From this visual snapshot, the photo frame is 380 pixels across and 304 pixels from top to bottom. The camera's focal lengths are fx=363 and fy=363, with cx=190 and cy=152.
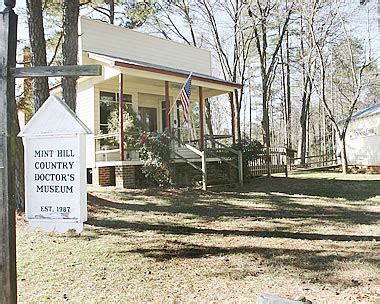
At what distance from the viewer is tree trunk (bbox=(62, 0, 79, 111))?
8.33 m

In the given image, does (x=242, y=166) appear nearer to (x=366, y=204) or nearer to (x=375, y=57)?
(x=366, y=204)

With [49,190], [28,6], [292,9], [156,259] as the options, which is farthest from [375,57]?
[49,190]

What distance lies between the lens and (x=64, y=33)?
331 inches

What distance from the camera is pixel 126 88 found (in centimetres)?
1647

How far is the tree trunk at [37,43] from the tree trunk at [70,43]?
492 millimetres

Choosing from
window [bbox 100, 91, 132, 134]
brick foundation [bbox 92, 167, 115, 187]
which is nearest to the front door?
window [bbox 100, 91, 132, 134]

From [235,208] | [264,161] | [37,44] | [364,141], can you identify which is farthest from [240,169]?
[364,141]

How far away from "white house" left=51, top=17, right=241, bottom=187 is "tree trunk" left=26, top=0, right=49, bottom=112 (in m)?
4.69

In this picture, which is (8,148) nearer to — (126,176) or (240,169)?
(126,176)

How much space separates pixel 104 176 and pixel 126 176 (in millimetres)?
1783

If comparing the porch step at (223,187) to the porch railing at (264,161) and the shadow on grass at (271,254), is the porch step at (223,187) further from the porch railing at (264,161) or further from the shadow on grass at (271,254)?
the shadow on grass at (271,254)

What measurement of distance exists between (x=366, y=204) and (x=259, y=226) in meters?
4.29

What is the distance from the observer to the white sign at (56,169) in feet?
8.39

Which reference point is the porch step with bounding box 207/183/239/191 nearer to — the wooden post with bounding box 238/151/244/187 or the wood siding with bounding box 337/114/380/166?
the wooden post with bounding box 238/151/244/187
